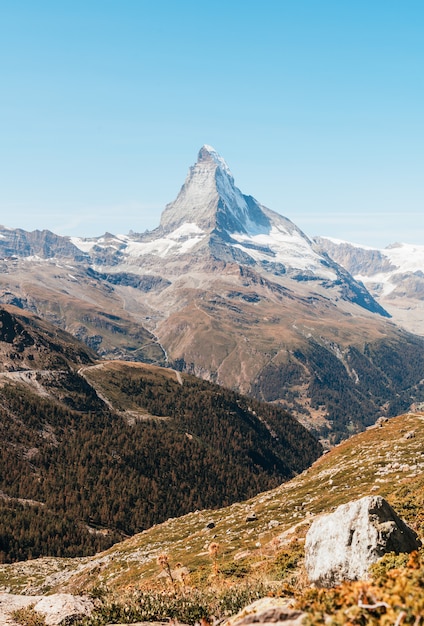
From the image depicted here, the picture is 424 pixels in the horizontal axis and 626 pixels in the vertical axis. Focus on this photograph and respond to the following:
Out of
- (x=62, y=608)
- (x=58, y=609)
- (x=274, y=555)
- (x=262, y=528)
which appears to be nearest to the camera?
(x=58, y=609)

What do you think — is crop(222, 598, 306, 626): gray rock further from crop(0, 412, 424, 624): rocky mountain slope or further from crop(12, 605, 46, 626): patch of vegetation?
crop(12, 605, 46, 626): patch of vegetation

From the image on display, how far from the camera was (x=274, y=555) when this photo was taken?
127ft

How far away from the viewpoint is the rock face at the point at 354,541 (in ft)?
70.7

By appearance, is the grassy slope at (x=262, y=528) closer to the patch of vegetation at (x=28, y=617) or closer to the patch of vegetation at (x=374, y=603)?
the patch of vegetation at (x=28, y=617)

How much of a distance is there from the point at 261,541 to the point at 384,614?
134 feet

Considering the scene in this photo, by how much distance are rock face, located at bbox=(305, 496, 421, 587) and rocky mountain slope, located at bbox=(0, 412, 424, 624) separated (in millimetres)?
2064

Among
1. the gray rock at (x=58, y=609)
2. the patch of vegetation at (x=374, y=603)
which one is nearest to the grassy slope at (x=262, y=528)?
the gray rock at (x=58, y=609)

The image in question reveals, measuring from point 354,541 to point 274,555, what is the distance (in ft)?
61.6

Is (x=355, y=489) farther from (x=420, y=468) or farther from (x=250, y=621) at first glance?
(x=250, y=621)

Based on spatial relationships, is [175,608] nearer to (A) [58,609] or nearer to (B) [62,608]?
(B) [62,608]

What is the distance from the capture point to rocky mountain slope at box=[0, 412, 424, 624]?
43.1 feet

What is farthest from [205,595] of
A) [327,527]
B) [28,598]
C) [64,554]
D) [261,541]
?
[64,554]

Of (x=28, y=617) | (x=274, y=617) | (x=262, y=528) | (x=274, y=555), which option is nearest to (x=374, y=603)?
(x=274, y=617)

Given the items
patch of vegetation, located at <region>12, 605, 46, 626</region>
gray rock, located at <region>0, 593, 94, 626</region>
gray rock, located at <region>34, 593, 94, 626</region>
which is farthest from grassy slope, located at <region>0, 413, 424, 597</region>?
patch of vegetation, located at <region>12, 605, 46, 626</region>
